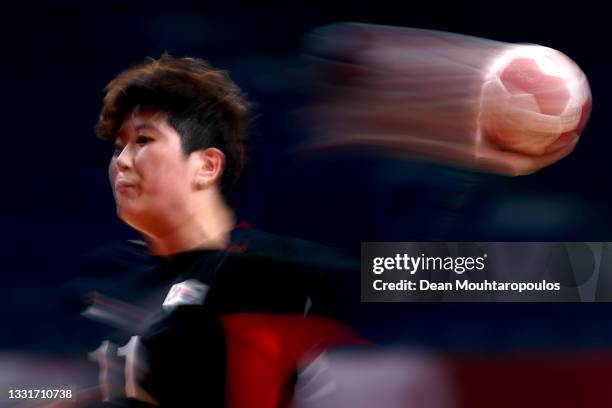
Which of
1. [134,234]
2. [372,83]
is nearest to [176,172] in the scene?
[134,234]

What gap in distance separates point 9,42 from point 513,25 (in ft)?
4.61

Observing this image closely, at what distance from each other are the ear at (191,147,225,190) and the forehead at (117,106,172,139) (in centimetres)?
11

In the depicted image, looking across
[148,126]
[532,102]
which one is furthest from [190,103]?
[532,102]

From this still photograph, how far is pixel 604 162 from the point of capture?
238 cm

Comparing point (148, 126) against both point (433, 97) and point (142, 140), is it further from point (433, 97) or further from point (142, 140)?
point (433, 97)

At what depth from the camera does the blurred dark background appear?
92.4 inches

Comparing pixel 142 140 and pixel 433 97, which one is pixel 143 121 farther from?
pixel 433 97

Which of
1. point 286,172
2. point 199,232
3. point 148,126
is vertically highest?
point 148,126

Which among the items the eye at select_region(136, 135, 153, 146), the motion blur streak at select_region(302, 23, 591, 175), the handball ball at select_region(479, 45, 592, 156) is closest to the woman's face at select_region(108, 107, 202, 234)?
the eye at select_region(136, 135, 153, 146)

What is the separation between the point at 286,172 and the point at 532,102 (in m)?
0.69

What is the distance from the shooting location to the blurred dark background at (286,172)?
7.70 ft

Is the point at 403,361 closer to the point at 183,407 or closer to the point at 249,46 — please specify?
the point at 183,407

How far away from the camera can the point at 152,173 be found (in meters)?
2.29

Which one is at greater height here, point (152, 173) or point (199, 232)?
point (152, 173)
